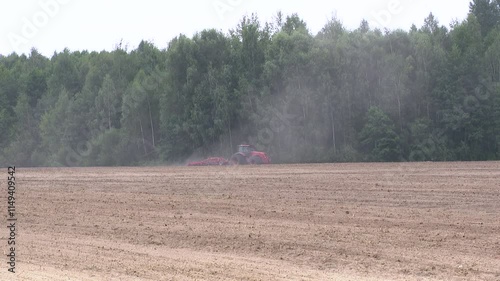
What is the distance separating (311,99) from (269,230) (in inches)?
1541

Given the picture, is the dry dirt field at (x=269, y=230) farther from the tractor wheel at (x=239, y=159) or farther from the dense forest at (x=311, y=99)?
the dense forest at (x=311, y=99)

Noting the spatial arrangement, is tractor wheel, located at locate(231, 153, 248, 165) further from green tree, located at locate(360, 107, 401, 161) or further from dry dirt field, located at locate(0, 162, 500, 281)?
dry dirt field, located at locate(0, 162, 500, 281)

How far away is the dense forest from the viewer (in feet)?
165

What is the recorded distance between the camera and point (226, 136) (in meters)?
58.2

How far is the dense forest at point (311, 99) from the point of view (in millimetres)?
50156

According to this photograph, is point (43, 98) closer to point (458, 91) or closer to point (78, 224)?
point (458, 91)

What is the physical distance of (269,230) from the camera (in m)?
15.8

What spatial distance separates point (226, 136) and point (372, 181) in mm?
33970

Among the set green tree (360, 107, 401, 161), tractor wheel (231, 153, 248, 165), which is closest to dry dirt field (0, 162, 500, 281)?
tractor wheel (231, 153, 248, 165)

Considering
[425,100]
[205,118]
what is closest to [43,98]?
[205,118]

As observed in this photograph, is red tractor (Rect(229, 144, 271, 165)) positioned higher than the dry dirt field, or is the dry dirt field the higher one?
red tractor (Rect(229, 144, 271, 165))

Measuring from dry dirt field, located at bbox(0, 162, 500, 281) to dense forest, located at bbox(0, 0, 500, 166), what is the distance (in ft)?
77.5

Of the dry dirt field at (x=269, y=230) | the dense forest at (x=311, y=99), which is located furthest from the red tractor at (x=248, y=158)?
the dry dirt field at (x=269, y=230)

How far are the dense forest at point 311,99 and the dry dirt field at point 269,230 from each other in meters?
23.6
